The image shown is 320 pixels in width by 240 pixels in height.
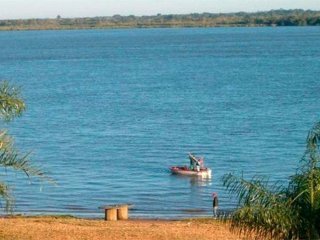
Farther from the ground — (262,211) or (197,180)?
(262,211)

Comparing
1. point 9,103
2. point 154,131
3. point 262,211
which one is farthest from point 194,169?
point 262,211

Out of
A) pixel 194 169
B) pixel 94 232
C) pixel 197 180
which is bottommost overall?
pixel 197 180

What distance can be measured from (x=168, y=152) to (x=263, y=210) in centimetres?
3764

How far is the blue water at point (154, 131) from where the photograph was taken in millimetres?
36812

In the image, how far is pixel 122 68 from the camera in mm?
118125

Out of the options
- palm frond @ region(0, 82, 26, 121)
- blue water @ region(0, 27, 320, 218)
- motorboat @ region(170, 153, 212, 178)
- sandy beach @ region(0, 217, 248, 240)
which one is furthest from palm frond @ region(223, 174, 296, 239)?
motorboat @ region(170, 153, 212, 178)

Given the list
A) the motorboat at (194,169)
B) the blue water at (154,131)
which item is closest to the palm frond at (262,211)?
the blue water at (154,131)

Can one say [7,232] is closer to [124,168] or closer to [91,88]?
[124,168]

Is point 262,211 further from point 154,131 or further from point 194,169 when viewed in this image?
point 154,131

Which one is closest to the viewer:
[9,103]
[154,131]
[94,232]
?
[9,103]

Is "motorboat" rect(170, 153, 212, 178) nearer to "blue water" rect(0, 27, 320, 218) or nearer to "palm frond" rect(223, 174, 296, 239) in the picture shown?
"blue water" rect(0, 27, 320, 218)

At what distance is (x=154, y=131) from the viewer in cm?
5619

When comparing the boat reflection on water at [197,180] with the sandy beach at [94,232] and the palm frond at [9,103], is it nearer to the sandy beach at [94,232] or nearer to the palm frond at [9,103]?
the sandy beach at [94,232]

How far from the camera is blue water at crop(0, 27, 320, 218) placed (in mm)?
36812
